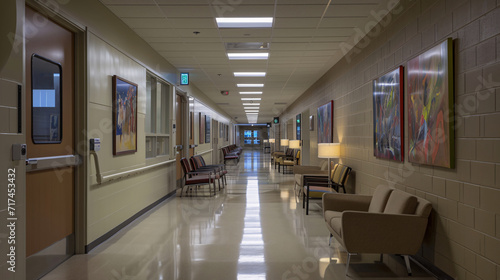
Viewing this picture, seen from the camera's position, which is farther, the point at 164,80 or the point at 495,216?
the point at 164,80

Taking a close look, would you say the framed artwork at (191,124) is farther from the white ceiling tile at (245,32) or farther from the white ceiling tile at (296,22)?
the white ceiling tile at (296,22)

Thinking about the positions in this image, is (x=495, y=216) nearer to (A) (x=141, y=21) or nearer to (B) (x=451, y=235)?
(B) (x=451, y=235)

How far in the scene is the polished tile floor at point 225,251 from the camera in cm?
361

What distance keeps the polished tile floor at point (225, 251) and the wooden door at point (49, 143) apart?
330 millimetres

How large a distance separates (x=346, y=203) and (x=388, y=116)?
50.8 inches

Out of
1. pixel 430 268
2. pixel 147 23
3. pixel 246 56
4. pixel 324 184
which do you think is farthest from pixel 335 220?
pixel 246 56

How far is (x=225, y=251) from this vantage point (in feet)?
14.2

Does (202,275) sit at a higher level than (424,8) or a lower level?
lower

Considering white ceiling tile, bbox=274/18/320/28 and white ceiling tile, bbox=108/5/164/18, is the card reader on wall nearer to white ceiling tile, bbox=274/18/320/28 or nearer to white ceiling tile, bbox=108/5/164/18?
white ceiling tile, bbox=108/5/164/18

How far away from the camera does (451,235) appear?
10.9ft

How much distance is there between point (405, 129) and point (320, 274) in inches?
79.4

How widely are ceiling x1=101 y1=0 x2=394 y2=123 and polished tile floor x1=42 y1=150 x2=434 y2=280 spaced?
3066 millimetres

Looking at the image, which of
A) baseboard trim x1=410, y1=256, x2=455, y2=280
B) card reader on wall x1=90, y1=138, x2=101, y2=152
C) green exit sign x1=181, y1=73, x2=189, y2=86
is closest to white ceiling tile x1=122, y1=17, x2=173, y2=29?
card reader on wall x1=90, y1=138, x2=101, y2=152

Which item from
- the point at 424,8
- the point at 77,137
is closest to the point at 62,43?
the point at 77,137
